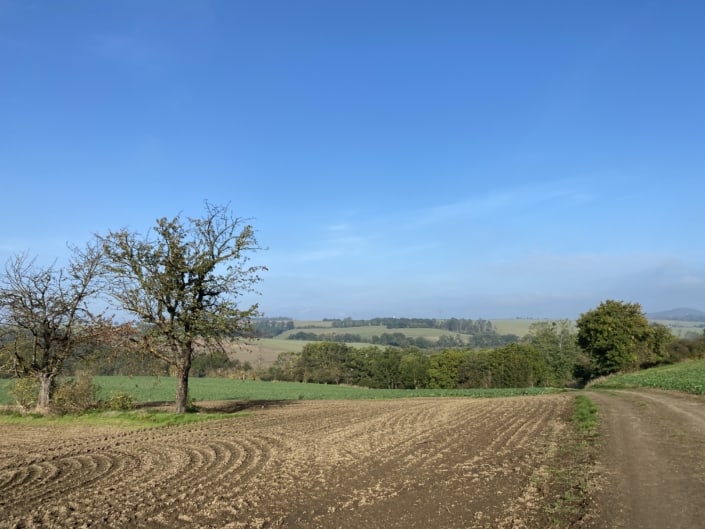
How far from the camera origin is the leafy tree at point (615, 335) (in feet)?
212

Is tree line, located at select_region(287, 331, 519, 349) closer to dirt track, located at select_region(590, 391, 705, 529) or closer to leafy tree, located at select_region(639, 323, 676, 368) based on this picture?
leafy tree, located at select_region(639, 323, 676, 368)

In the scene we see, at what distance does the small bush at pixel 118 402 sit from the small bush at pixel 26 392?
343 centimetres

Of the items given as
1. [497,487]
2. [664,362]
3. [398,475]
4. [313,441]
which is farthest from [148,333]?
[664,362]

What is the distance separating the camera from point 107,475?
36.9 feet

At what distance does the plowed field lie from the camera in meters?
8.00

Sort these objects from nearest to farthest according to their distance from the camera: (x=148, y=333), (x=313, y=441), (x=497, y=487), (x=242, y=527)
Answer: (x=242, y=527), (x=497, y=487), (x=313, y=441), (x=148, y=333)

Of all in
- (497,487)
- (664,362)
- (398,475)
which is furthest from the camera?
(664,362)

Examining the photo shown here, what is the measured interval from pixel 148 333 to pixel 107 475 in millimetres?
12215

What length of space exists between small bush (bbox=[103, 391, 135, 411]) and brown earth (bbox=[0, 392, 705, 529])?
6.42m

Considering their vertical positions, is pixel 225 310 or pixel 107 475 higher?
pixel 225 310

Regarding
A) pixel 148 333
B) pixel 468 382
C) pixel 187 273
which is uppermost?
pixel 187 273

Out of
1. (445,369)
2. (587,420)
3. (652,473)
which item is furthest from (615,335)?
(652,473)

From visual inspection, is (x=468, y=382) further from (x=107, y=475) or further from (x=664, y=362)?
(x=107, y=475)

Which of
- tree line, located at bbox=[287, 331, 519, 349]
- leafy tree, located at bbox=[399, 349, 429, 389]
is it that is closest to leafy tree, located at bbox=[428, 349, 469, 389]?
leafy tree, located at bbox=[399, 349, 429, 389]
